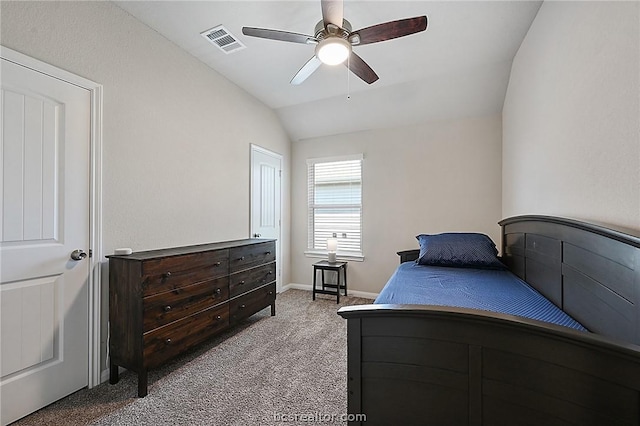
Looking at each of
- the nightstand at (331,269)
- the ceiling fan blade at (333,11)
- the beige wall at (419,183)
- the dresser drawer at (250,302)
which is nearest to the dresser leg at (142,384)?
the dresser drawer at (250,302)

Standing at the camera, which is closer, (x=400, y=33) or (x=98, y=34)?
(x=400, y=33)

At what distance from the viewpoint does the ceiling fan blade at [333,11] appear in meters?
1.70

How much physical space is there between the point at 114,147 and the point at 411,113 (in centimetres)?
339

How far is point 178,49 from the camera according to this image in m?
2.71

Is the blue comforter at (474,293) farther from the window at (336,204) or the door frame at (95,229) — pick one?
the door frame at (95,229)

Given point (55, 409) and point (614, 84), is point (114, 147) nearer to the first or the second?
point (55, 409)

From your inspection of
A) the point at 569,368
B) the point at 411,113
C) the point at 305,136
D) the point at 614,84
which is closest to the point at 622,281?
the point at 569,368

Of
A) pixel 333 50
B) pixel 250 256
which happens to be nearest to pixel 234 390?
pixel 250 256

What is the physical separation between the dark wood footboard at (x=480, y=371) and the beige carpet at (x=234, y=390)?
0.67 m

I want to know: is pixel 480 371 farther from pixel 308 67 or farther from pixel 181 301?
pixel 308 67

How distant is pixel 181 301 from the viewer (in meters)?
2.20

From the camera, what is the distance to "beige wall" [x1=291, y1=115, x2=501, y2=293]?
3.59 m

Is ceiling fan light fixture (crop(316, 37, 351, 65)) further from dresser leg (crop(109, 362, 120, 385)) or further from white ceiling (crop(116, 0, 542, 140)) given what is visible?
dresser leg (crop(109, 362, 120, 385))

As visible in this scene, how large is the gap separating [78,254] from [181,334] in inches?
36.7
